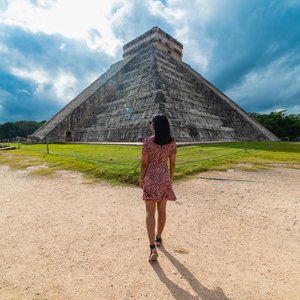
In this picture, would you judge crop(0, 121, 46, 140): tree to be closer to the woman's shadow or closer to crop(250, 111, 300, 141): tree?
crop(250, 111, 300, 141): tree

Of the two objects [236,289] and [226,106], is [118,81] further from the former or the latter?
[236,289]

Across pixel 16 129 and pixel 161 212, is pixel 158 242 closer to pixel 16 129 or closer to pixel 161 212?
pixel 161 212

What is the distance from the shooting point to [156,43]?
92.6ft

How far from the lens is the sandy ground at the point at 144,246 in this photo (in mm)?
2373

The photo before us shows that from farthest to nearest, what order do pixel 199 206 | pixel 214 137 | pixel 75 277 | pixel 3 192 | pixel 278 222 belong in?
pixel 214 137 → pixel 3 192 → pixel 199 206 → pixel 278 222 → pixel 75 277

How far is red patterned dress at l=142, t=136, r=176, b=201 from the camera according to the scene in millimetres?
3031

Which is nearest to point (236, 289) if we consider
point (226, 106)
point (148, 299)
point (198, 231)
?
point (148, 299)

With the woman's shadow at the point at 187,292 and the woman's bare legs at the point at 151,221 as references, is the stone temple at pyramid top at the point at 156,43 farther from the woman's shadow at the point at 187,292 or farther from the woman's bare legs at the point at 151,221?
the woman's shadow at the point at 187,292

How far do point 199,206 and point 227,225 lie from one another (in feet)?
2.95

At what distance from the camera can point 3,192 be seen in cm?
575

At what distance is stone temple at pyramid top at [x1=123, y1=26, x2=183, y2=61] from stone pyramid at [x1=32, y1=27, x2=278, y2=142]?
0.11 m

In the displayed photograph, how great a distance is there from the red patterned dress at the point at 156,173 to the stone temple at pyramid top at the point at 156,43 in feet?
91.5

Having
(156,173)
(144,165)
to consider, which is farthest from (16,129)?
(156,173)

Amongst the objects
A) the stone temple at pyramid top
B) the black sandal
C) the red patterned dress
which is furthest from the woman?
the stone temple at pyramid top
